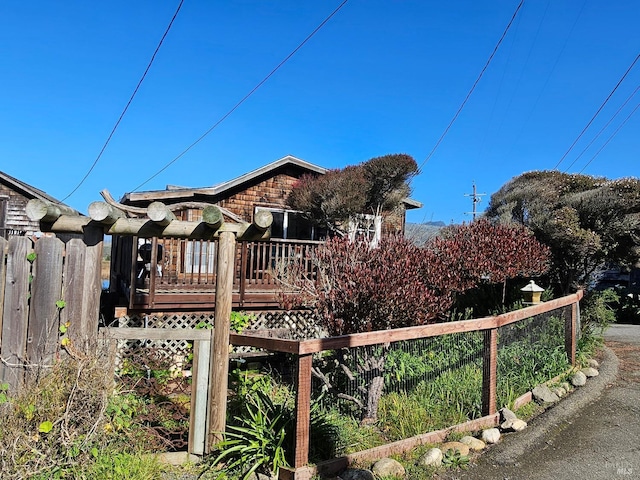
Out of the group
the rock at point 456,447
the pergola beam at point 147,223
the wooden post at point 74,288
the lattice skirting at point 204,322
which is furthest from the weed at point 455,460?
the wooden post at point 74,288

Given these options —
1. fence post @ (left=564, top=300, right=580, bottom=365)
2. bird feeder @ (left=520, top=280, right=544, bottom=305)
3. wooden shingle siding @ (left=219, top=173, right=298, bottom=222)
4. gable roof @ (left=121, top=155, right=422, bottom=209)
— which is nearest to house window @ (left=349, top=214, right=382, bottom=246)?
gable roof @ (left=121, top=155, right=422, bottom=209)

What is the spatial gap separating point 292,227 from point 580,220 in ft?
25.9

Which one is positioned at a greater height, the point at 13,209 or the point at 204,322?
the point at 13,209

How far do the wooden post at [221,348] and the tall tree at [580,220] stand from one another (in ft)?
27.6

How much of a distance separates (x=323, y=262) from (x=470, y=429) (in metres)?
2.66

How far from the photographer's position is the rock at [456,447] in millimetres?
4832

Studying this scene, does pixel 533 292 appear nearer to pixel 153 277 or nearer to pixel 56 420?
pixel 153 277

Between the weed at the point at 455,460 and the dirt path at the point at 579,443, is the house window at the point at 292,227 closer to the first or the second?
the dirt path at the point at 579,443

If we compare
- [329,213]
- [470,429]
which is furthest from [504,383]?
[329,213]

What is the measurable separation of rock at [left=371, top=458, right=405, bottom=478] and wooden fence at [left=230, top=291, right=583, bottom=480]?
0.16m

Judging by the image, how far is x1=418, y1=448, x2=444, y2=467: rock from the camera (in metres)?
4.55

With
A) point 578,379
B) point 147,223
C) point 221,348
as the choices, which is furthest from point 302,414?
point 578,379

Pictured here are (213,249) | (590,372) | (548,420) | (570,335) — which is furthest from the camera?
(213,249)

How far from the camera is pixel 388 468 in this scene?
14.1 ft
